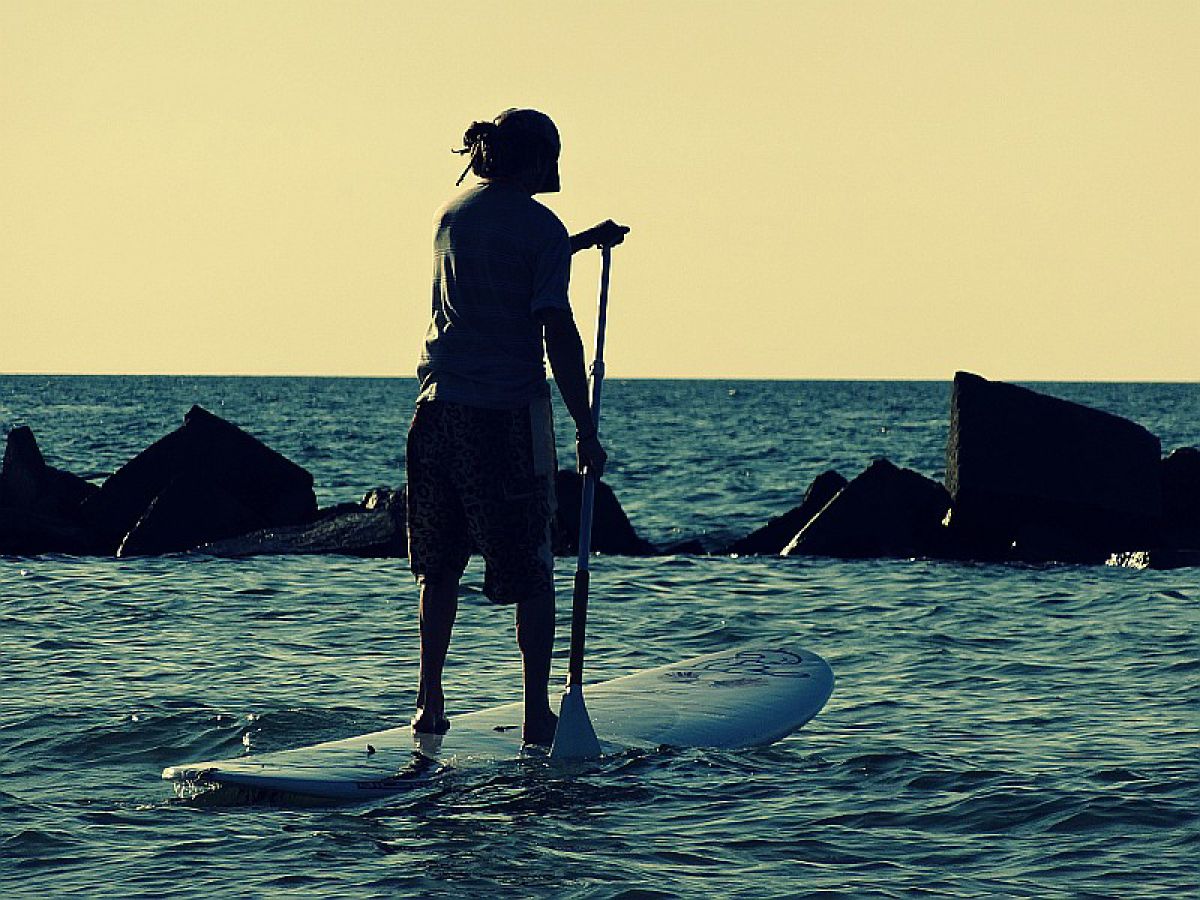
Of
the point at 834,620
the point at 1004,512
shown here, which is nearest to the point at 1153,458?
the point at 1004,512

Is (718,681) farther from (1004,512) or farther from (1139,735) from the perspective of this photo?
(1004,512)

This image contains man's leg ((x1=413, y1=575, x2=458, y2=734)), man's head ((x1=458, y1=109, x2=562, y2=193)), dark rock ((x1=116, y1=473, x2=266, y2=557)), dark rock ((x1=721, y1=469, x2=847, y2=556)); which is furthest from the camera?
dark rock ((x1=721, y1=469, x2=847, y2=556))

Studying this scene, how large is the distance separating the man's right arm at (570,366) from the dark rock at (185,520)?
10801 millimetres

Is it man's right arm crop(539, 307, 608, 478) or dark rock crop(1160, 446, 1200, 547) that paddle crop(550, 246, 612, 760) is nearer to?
man's right arm crop(539, 307, 608, 478)

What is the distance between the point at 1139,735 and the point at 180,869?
164 inches

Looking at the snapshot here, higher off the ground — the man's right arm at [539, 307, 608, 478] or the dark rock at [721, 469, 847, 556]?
the man's right arm at [539, 307, 608, 478]

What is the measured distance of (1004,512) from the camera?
16703 mm

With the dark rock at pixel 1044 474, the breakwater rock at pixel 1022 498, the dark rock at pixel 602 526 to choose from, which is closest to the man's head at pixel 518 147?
the dark rock at pixel 602 526

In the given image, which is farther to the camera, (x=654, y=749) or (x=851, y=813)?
(x=654, y=749)

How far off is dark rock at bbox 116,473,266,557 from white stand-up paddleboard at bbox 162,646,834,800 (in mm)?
8674

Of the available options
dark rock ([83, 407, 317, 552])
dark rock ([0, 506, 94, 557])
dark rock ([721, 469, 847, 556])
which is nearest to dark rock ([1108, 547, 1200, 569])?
→ dark rock ([721, 469, 847, 556])

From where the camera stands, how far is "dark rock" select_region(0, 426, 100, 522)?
18891mm

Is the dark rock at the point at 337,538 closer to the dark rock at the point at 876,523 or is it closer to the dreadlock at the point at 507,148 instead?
the dark rock at the point at 876,523

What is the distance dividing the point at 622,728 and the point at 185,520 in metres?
10.3
